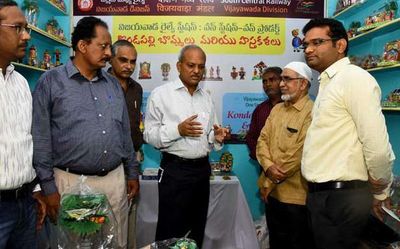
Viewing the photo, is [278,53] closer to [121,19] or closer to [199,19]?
[199,19]

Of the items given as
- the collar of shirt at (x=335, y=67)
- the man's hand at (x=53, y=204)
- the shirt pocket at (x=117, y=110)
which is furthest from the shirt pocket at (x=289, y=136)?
the man's hand at (x=53, y=204)

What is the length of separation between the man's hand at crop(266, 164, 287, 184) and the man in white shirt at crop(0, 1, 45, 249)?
1.54 m

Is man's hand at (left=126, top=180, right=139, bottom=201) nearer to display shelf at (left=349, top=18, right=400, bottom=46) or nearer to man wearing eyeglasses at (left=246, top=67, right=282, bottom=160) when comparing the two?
man wearing eyeglasses at (left=246, top=67, right=282, bottom=160)

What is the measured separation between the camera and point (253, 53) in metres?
4.07

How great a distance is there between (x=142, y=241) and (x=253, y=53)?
7.36 ft

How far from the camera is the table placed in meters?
3.39

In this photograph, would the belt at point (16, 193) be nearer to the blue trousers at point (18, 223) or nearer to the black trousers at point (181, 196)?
the blue trousers at point (18, 223)

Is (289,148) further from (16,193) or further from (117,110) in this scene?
(16,193)

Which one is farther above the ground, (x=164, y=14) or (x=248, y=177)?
(x=164, y=14)

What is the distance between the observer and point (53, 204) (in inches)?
74.9

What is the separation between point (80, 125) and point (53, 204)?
0.42 m

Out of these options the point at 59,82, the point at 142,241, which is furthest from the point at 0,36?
the point at 142,241

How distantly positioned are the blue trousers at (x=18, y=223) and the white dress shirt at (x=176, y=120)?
37.9 inches

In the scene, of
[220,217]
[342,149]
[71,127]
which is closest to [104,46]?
[71,127]
